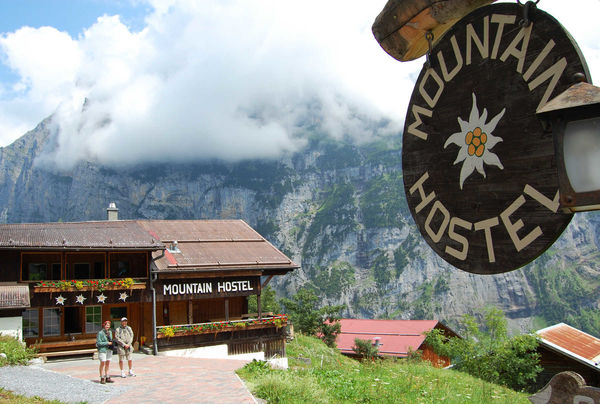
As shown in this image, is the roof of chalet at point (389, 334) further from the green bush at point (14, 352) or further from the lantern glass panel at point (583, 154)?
the lantern glass panel at point (583, 154)

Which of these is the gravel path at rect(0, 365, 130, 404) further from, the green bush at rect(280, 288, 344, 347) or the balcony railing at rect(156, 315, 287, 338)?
the green bush at rect(280, 288, 344, 347)

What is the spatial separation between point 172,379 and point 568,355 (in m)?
14.2

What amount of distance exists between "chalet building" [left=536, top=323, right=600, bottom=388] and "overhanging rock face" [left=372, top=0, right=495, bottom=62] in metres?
18.2

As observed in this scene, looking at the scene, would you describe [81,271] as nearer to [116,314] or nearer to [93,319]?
[93,319]

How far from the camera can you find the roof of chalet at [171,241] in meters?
20.3

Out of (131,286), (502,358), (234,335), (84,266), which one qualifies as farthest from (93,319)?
(502,358)

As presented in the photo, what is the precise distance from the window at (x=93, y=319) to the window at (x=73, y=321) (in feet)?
0.94

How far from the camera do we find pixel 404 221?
599 feet

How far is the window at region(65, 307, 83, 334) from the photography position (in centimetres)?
2195

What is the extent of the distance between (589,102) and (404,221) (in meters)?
184

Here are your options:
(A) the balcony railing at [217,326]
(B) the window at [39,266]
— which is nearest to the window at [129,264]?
(B) the window at [39,266]

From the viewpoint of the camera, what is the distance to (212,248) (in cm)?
2505

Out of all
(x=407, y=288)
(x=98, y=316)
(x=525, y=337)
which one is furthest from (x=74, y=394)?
(x=407, y=288)

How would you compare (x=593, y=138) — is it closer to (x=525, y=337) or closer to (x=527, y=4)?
(x=527, y=4)
